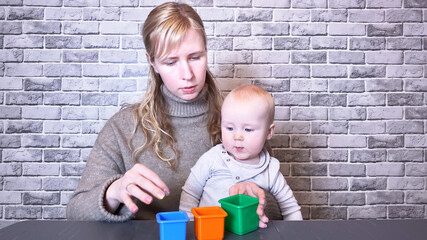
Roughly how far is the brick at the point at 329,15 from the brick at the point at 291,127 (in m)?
0.64

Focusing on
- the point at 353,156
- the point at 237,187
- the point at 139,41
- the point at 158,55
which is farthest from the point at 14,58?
the point at 353,156

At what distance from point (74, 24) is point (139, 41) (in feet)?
1.30

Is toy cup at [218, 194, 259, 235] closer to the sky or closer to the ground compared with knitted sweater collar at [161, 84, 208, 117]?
closer to the ground

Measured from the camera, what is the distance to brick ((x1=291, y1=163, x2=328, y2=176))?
2229 mm

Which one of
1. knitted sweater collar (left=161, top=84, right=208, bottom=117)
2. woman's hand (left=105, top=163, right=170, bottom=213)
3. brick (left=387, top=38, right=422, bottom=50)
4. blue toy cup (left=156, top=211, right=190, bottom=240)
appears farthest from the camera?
brick (left=387, top=38, right=422, bottom=50)

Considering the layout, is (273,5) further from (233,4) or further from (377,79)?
(377,79)

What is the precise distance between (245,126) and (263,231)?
0.48 metres

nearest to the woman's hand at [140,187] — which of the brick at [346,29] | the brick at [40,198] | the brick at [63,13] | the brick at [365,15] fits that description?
the brick at [40,198]

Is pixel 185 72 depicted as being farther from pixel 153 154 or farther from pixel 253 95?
pixel 153 154

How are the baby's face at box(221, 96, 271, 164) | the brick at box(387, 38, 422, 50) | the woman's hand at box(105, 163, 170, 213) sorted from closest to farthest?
the woman's hand at box(105, 163, 170, 213), the baby's face at box(221, 96, 271, 164), the brick at box(387, 38, 422, 50)

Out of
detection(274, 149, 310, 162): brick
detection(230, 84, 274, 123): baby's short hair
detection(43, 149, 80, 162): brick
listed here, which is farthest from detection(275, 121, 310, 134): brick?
detection(43, 149, 80, 162): brick

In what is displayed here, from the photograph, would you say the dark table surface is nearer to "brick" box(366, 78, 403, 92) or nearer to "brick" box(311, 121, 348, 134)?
"brick" box(311, 121, 348, 134)

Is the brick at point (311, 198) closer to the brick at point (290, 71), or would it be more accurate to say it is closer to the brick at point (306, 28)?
the brick at point (290, 71)

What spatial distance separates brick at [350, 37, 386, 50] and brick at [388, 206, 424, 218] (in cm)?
101
